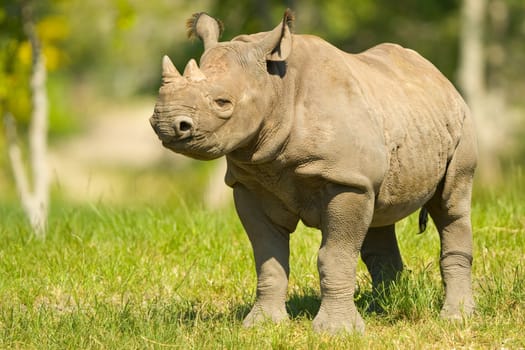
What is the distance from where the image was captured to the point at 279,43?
5.84 meters

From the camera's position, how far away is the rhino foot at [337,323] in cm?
612

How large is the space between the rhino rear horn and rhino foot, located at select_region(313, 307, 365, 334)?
5.37 ft

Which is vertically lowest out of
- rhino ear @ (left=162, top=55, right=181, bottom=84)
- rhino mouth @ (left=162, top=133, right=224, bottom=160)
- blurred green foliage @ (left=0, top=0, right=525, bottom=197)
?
rhino mouth @ (left=162, top=133, right=224, bottom=160)

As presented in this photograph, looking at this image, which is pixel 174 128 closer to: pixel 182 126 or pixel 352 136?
pixel 182 126

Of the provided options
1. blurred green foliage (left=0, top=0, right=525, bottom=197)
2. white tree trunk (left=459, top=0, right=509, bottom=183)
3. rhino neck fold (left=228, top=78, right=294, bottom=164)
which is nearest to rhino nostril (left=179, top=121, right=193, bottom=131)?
rhino neck fold (left=228, top=78, right=294, bottom=164)

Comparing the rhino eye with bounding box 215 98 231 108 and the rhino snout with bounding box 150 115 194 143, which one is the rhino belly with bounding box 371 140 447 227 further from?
the rhino snout with bounding box 150 115 194 143

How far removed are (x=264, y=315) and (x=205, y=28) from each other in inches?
66.8

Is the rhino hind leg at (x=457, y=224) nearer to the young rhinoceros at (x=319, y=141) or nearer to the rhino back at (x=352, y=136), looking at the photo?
the young rhinoceros at (x=319, y=141)

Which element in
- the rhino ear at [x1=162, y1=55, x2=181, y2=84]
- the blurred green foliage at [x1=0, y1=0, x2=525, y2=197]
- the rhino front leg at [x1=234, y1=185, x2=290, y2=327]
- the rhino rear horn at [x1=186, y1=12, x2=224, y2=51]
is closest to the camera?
the rhino ear at [x1=162, y1=55, x2=181, y2=84]

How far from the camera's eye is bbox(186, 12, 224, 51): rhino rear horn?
6.08 m

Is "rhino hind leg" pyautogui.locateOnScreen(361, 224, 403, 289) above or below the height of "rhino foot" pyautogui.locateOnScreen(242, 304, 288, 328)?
above

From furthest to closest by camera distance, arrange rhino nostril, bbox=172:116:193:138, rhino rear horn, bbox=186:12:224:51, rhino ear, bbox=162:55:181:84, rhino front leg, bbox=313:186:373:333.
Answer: rhino rear horn, bbox=186:12:224:51
rhino front leg, bbox=313:186:373:333
rhino ear, bbox=162:55:181:84
rhino nostril, bbox=172:116:193:138

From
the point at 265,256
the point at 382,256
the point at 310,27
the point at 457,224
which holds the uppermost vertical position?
the point at 310,27

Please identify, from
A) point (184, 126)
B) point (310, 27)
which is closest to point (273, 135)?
point (184, 126)
